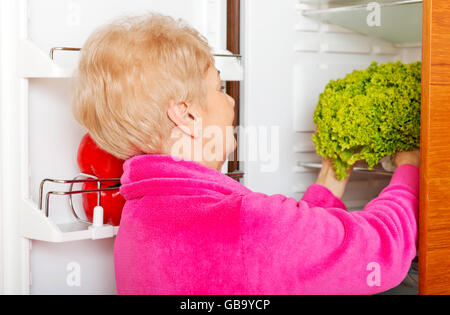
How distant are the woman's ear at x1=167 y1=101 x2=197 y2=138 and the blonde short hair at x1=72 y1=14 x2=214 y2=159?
1cm

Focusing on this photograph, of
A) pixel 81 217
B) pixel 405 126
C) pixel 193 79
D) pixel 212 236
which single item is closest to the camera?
pixel 212 236

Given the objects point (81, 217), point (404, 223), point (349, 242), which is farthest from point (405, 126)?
point (81, 217)

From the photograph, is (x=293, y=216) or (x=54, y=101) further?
(x=54, y=101)

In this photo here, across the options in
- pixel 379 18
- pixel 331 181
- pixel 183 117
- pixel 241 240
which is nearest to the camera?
pixel 241 240

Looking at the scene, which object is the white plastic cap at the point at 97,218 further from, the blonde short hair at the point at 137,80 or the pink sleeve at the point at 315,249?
the pink sleeve at the point at 315,249

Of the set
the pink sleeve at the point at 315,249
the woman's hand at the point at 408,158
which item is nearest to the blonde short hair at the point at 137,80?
the pink sleeve at the point at 315,249

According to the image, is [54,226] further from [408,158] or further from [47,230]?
[408,158]

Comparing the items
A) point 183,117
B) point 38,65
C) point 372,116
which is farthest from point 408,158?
point 38,65

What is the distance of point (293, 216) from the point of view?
97cm

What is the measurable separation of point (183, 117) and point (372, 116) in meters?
0.41

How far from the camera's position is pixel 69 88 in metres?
1.25
